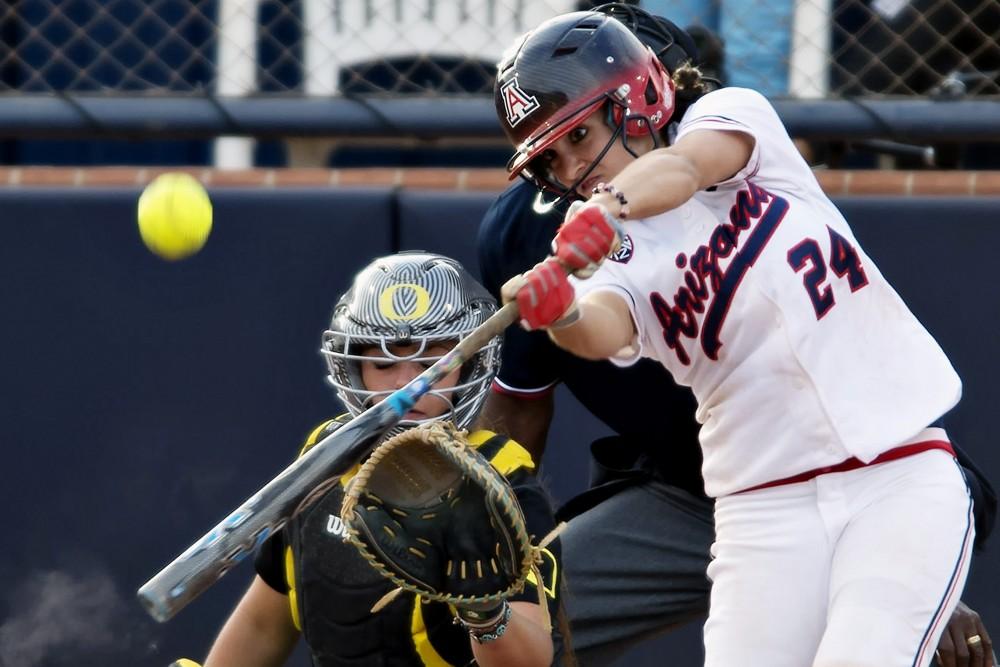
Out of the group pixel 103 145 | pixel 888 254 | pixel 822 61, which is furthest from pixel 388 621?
pixel 103 145

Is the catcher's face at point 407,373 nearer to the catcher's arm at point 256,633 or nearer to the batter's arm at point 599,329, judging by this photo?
the batter's arm at point 599,329

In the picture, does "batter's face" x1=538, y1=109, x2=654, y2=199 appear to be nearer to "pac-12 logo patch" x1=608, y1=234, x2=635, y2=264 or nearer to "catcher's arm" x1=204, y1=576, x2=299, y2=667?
"pac-12 logo patch" x1=608, y1=234, x2=635, y2=264

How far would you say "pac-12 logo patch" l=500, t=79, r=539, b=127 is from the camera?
2.67m

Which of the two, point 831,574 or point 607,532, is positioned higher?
point 831,574

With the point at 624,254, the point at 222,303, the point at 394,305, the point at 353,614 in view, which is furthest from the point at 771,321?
the point at 222,303

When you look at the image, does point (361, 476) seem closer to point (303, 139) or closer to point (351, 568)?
point (351, 568)

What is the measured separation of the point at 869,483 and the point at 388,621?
2.52 feet

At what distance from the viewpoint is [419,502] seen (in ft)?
8.23

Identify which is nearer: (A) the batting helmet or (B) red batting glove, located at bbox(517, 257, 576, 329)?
(B) red batting glove, located at bbox(517, 257, 576, 329)

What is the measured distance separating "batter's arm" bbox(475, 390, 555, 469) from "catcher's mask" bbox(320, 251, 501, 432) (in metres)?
0.67

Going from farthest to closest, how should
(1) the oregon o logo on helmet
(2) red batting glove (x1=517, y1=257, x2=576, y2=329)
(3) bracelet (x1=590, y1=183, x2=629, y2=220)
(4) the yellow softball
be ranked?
(4) the yellow softball < (1) the oregon o logo on helmet < (3) bracelet (x1=590, y1=183, x2=629, y2=220) < (2) red batting glove (x1=517, y1=257, x2=576, y2=329)

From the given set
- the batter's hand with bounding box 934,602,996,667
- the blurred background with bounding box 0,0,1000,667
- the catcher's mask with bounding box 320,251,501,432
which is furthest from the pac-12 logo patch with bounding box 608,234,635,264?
the blurred background with bounding box 0,0,1000,667

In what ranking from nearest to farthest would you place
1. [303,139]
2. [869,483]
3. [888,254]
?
1. [869,483]
2. [888,254]
3. [303,139]

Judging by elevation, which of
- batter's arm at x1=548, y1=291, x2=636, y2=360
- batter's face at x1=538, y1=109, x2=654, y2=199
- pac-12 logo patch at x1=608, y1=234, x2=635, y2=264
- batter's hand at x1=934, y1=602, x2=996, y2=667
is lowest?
batter's hand at x1=934, y1=602, x2=996, y2=667
